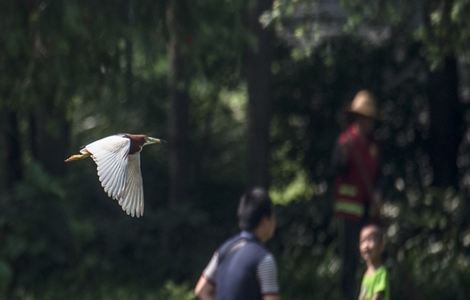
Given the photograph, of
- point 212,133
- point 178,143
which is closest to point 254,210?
point 178,143

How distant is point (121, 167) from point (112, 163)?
0.03 metres

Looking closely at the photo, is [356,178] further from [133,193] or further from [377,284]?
[133,193]

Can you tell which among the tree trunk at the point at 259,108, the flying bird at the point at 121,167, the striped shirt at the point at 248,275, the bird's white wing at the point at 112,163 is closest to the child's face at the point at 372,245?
the striped shirt at the point at 248,275

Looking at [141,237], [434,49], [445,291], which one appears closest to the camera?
[434,49]

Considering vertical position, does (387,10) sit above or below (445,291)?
above

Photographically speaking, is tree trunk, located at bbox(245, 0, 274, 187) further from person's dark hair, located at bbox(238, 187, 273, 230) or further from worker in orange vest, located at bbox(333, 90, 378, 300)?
person's dark hair, located at bbox(238, 187, 273, 230)

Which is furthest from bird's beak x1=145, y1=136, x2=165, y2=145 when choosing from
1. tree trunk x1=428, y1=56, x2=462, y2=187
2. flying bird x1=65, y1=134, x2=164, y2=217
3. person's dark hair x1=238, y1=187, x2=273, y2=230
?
tree trunk x1=428, y1=56, x2=462, y2=187

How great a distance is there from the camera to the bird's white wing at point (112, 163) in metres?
4.03

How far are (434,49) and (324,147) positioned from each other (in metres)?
2.70

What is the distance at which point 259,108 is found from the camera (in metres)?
10.5

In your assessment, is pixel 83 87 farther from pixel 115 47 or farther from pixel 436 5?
pixel 436 5

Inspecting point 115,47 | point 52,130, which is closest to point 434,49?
point 115,47

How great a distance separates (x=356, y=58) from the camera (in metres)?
11.1

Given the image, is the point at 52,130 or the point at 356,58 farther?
the point at 356,58
